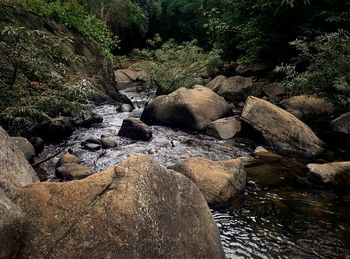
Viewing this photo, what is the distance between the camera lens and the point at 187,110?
1074 cm

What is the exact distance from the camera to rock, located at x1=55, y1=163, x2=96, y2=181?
6379mm

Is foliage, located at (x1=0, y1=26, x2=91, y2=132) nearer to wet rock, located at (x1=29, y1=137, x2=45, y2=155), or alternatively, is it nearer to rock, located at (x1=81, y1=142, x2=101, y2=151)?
wet rock, located at (x1=29, y1=137, x2=45, y2=155)

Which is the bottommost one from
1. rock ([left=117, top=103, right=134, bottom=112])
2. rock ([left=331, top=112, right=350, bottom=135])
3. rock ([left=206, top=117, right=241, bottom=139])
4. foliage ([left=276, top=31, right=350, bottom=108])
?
rock ([left=117, top=103, right=134, bottom=112])

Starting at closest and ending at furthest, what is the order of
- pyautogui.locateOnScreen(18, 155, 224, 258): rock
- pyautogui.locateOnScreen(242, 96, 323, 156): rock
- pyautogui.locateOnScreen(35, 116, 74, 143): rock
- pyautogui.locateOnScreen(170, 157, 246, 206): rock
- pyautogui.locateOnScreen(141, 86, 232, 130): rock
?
pyautogui.locateOnScreen(18, 155, 224, 258): rock
pyautogui.locateOnScreen(170, 157, 246, 206): rock
pyautogui.locateOnScreen(242, 96, 323, 156): rock
pyautogui.locateOnScreen(35, 116, 74, 143): rock
pyautogui.locateOnScreen(141, 86, 232, 130): rock

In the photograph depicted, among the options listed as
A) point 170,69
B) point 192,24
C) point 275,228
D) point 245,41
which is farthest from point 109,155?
point 192,24

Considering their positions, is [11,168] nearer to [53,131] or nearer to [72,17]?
[53,131]

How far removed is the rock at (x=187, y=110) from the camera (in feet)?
35.1

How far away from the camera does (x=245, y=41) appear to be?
18.3 metres

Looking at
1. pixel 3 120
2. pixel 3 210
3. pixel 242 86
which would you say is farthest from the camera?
pixel 242 86

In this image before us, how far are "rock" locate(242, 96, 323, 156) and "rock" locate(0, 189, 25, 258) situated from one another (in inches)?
277

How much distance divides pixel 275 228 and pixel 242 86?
11.4m

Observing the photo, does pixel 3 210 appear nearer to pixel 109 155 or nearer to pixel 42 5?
pixel 109 155

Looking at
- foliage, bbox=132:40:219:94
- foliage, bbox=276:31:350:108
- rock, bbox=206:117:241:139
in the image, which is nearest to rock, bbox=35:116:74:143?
rock, bbox=206:117:241:139

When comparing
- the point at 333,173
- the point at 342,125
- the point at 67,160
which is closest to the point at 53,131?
the point at 67,160
